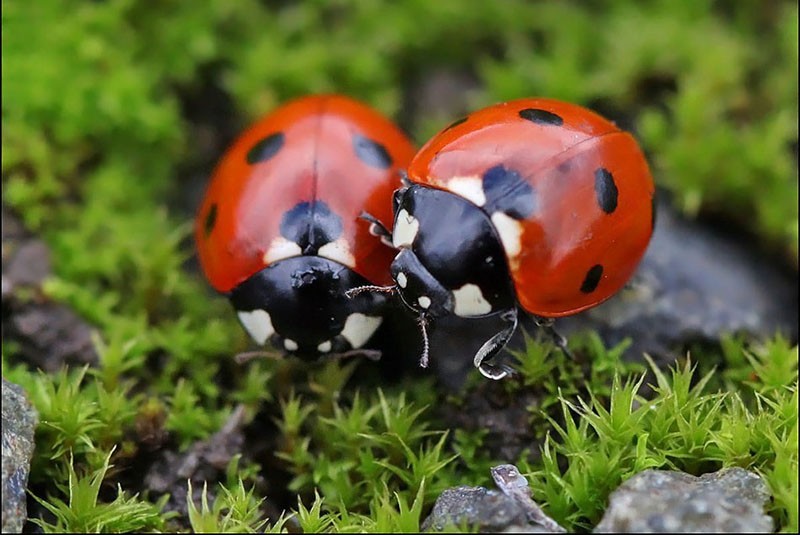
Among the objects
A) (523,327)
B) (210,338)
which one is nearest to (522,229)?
(523,327)

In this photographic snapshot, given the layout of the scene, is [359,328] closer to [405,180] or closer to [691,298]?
[405,180]

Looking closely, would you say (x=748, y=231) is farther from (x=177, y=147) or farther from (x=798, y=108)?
(x=177, y=147)

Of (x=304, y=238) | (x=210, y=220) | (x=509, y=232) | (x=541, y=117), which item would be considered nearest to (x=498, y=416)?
(x=509, y=232)

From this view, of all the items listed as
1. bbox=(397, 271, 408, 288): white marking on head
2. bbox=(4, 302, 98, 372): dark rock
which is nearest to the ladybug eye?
bbox=(397, 271, 408, 288): white marking on head

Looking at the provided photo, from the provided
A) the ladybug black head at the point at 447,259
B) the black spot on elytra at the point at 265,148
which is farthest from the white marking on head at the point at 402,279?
the black spot on elytra at the point at 265,148

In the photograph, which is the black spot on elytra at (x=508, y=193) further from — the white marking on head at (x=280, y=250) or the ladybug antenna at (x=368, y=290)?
the white marking on head at (x=280, y=250)

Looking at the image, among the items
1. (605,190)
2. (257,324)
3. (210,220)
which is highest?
(605,190)


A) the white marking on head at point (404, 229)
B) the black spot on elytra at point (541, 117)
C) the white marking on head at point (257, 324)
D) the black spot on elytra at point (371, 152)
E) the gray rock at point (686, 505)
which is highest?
the black spot on elytra at point (541, 117)
